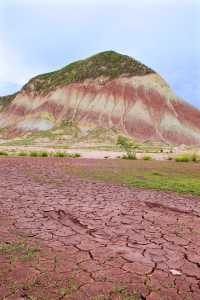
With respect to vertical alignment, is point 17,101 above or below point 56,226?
above

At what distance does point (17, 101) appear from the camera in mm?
70188

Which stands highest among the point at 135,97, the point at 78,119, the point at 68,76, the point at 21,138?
the point at 68,76

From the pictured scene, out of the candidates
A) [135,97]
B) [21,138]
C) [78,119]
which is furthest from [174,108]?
[21,138]

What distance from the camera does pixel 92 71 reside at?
6800 centimetres

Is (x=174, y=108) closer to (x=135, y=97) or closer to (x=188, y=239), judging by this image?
(x=135, y=97)

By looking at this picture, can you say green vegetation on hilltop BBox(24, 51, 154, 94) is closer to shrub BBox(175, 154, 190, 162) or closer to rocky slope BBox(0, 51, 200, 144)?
rocky slope BBox(0, 51, 200, 144)

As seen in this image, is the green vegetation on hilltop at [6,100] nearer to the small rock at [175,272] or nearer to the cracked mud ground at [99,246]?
the cracked mud ground at [99,246]

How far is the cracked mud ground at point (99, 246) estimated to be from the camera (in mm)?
2998

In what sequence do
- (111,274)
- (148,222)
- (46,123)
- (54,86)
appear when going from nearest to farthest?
(111,274) → (148,222) → (46,123) → (54,86)

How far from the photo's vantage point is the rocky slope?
194 ft

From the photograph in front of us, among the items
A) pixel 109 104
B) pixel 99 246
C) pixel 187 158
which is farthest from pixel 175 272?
pixel 109 104

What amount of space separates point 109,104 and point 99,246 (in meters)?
58.9

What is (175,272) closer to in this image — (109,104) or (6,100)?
(109,104)

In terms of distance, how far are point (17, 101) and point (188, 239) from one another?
69748 millimetres
